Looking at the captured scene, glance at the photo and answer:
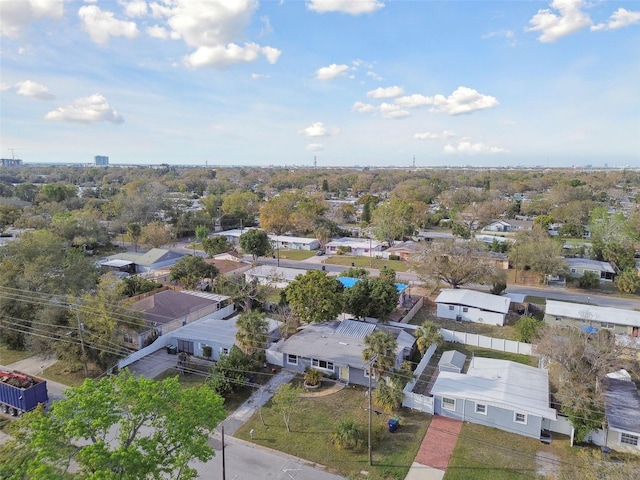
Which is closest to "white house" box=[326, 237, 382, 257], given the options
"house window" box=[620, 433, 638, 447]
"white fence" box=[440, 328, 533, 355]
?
"white fence" box=[440, 328, 533, 355]

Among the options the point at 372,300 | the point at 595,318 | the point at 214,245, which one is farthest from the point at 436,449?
the point at 214,245

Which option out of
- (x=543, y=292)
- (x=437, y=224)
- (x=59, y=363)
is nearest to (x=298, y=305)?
(x=59, y=363)

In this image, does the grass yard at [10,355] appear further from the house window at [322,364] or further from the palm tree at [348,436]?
the palm tree at [348,436]

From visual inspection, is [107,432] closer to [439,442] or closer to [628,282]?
[439,442]

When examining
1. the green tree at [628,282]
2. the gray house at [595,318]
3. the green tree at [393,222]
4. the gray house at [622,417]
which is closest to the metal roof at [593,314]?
the gray house at [595,318]

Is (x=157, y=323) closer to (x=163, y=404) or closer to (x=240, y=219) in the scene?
(x=163, y=404)

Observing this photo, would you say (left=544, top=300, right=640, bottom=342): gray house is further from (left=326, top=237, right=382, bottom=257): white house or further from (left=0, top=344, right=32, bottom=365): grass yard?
(left=0, top=344, right=32, bottom=365): grass yard
